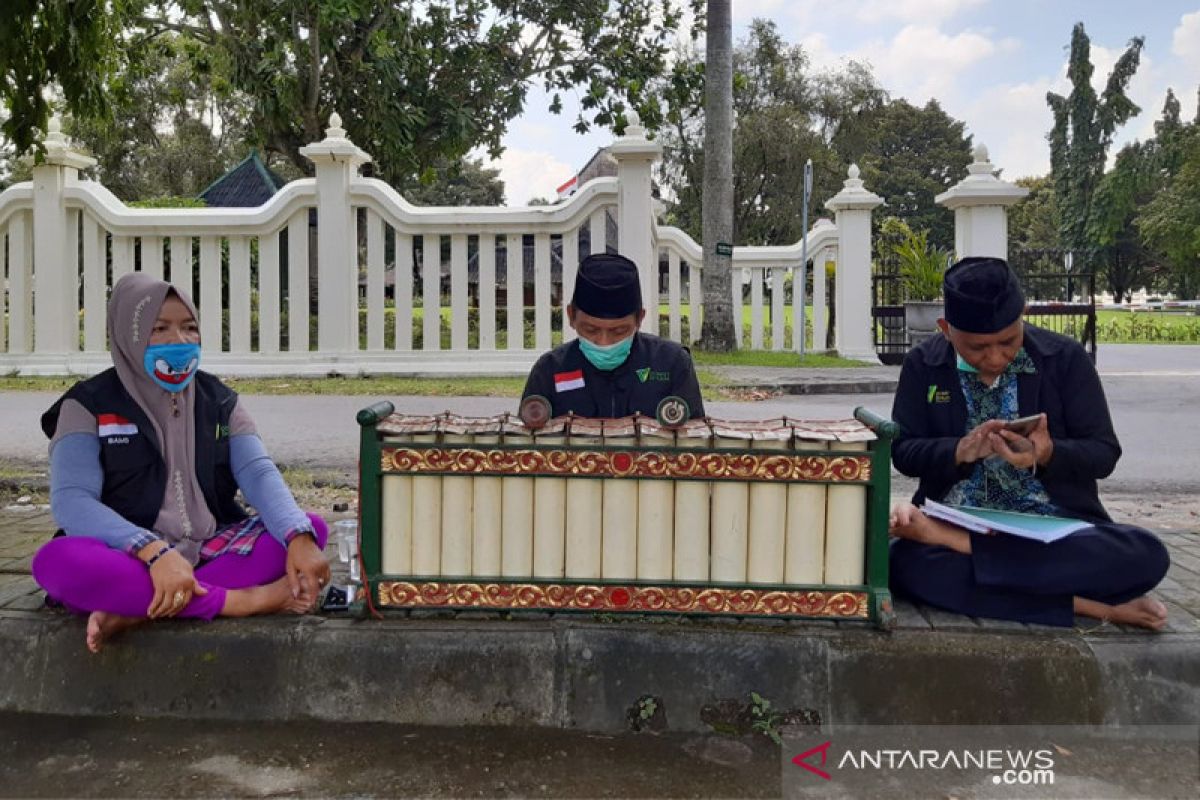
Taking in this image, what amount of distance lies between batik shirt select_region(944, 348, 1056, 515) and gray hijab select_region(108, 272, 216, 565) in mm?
2553

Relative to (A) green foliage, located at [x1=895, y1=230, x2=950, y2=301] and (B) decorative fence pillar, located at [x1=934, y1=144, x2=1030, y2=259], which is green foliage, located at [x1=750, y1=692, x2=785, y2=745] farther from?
(A) green foliage, located at [x1=895, y1=230, x2=950, y2=301]

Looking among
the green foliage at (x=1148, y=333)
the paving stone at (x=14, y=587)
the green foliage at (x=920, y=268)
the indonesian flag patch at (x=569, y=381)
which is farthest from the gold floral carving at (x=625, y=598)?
the green foliage at (x=1148, y=333)

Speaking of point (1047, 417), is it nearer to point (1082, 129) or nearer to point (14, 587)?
point (14, 587)

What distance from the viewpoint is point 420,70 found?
634 inches

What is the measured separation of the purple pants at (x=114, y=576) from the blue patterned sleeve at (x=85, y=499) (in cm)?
3

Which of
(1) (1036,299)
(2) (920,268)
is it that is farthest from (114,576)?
(1) (1036,299)

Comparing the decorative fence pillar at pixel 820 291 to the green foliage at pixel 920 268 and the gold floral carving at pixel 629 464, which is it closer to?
the green foliage at pixel 920 268

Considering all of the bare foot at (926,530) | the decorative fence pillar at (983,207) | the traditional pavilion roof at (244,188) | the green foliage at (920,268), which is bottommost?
the bare foot at (926,530)

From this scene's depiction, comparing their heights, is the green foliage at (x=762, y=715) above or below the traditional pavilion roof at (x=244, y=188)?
below

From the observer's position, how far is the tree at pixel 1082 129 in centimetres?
4703

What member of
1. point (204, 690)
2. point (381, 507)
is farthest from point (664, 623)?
point (204, 690)

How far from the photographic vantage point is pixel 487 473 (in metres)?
2.95

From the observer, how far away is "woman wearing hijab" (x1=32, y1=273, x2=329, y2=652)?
2.90 meters

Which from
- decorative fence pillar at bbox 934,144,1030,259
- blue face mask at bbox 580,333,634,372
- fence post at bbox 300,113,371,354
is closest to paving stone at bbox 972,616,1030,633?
blue face mask at bbox 580,333,634,372
